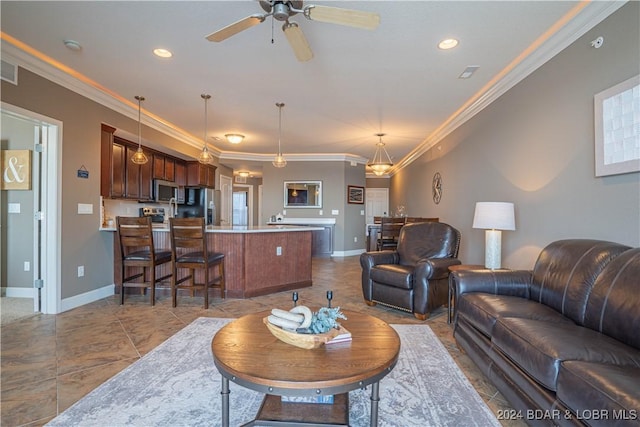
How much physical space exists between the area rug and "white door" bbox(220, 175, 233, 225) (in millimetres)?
5795

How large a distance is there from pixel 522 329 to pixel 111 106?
4.92 meters

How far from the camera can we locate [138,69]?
3.29m

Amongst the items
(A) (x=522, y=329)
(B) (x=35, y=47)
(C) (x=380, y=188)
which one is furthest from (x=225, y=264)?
(C) (x=380, y=188)

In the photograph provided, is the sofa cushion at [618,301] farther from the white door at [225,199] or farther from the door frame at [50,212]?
the white door at [225,199]

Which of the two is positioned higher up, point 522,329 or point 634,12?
point 634,12

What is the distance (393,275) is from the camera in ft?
11.2

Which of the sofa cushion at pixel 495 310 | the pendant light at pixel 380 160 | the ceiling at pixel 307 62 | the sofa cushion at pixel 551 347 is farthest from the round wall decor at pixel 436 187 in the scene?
the sofa cushion at pixel 551 347

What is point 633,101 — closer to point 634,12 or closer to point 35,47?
point 634,12

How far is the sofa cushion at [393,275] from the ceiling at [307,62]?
6.79ft

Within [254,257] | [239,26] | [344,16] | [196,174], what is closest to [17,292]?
[254,257]

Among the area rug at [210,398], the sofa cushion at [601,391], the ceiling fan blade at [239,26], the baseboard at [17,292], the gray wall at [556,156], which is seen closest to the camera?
the sofa cushion at [601,391]

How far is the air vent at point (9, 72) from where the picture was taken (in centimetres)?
281

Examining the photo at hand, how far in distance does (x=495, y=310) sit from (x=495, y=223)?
1205mm

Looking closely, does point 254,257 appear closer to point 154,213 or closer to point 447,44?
point 154,213
